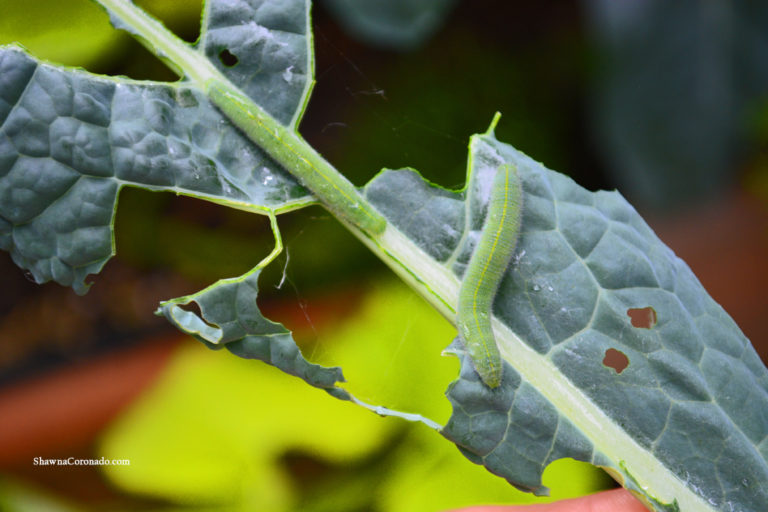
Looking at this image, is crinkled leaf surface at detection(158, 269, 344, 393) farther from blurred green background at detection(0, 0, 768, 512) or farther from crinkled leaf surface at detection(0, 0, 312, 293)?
blurred green background at detection(0, 0, 768, 512)

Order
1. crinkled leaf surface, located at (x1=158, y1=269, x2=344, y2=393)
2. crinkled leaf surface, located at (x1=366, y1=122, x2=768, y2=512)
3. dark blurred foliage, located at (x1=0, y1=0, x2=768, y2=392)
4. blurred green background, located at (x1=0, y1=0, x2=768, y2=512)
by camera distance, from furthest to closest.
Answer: blurred green background, located at (x1=0, y1=0, x2=768, y2=512) < dark blurred foliage, located at (x1=0, y1=0, x2=768, y2=392) < crinkled leaf surface, located at (x1=366, y1=122, x2=768, y2=512) < crinkled leaf surface, located at (x1=158, y1=269, x2=344, y2=393)

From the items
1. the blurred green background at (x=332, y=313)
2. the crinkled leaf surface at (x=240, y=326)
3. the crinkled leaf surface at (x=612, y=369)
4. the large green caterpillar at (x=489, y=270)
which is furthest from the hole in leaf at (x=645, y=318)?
the crinkled leaf surface at (x=240, y=326)

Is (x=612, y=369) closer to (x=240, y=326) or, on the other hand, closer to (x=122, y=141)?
(x=240, y=326)

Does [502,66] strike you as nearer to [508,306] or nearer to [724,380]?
[508,306]

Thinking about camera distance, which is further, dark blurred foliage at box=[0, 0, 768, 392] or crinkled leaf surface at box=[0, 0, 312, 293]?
dark blurred foliage at box=[0, 0, 768, 392]

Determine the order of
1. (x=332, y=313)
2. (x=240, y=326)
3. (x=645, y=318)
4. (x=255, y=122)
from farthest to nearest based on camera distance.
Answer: (x=332, y=313), (x=645, y=318), (x=255, y=122), (x=240, y=326)

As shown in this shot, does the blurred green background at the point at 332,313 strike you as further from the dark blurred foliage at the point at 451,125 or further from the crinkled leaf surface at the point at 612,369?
the crinkled leaf surface at the point at 612,369

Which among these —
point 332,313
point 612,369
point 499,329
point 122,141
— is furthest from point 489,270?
point 332,313

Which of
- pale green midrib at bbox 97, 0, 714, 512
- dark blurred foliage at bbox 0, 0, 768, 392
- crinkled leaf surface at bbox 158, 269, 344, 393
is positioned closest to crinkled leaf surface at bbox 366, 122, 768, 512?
pale green midrib at bbox 97, 0, 714, 512
